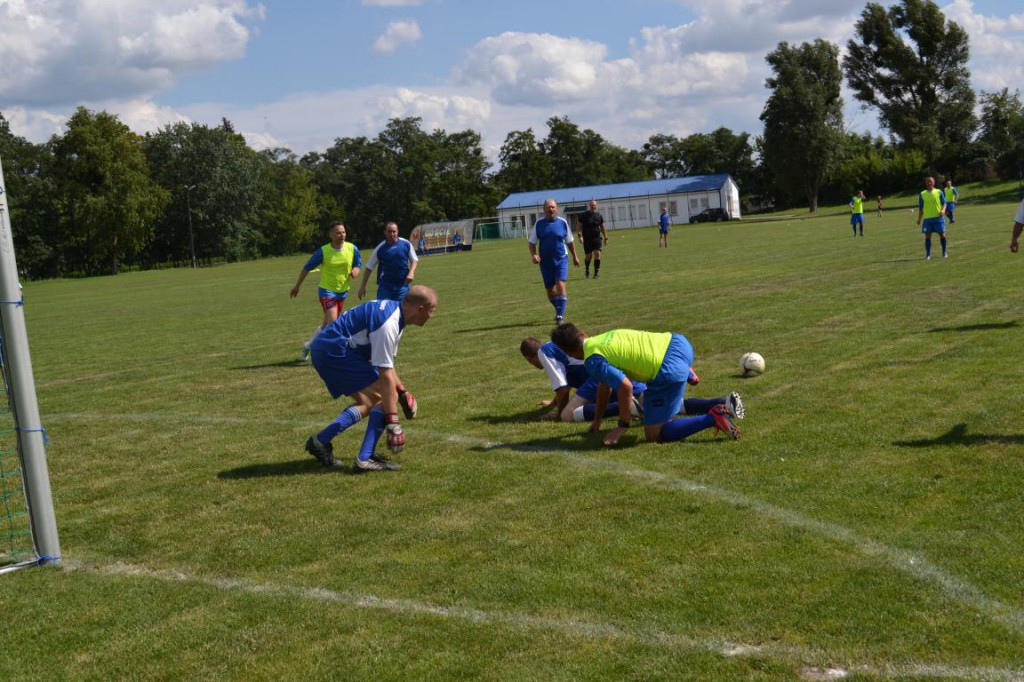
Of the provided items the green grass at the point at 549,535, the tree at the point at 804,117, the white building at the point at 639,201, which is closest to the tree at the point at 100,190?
the white building at the point at 639,201

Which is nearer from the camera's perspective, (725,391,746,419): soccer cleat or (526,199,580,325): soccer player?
(725,391,746,419): soccer cleat

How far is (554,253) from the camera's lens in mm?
16188

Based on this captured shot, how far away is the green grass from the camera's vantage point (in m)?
4.27

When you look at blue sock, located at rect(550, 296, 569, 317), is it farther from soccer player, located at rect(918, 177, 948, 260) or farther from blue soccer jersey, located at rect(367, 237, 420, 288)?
soccer player, located at rect(918, 177, 948, 260)

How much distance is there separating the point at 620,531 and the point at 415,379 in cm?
678

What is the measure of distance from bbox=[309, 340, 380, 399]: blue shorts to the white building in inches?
3570

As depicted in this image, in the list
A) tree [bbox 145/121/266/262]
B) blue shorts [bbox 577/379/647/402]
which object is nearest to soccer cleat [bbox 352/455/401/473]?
blue shorts [bbox 577/379/647/402]

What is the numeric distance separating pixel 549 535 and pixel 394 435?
1.97m

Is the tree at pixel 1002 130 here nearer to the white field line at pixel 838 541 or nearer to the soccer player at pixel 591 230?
the soccer player at pixel 591 230

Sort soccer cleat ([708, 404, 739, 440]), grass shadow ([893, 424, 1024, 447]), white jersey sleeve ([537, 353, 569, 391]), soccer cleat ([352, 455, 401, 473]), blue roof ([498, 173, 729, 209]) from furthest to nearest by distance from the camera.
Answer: blue roof ([498, 173, 729, 209]), white jersey sleeve ([537, 353, 569, 391]), soccer cleat ([708, 404, 739, 440]), soccer cleat ([352, 455, 401, 473]), grass shadow ([893, 424, 1024, 447])

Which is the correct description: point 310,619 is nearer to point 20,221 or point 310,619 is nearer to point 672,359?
point 672,359

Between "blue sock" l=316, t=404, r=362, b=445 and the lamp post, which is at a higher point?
the lamp post

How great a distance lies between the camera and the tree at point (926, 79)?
82.2 metres

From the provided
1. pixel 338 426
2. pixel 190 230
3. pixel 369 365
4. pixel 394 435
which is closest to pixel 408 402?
pixel 369 365
